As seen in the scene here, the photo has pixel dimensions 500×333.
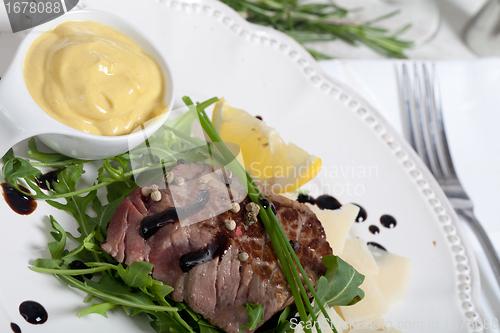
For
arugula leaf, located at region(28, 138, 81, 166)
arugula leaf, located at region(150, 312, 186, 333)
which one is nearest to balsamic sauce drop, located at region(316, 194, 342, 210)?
arugula leaf, located at region(150, 312, 186, 333)

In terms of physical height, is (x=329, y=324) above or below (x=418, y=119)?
below

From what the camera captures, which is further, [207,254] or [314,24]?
[314,24]

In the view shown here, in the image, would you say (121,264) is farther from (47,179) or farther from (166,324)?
(47,179)

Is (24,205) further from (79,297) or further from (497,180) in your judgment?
(497,180)

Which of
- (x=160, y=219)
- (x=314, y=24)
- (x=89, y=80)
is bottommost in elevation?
(x=160, y=219)

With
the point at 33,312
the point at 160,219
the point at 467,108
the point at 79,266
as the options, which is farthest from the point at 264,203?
the point at 467,108

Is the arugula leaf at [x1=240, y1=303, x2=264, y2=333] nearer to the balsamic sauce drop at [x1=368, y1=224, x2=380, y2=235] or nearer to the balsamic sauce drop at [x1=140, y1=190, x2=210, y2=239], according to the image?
the balsamic sauce drop at [x1=140, y1=190, x2=210, y2=239]

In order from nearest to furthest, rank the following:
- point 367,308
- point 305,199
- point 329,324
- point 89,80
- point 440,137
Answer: point 89,80
point 329,324
point 367,308
point 305,199
point 440,137
